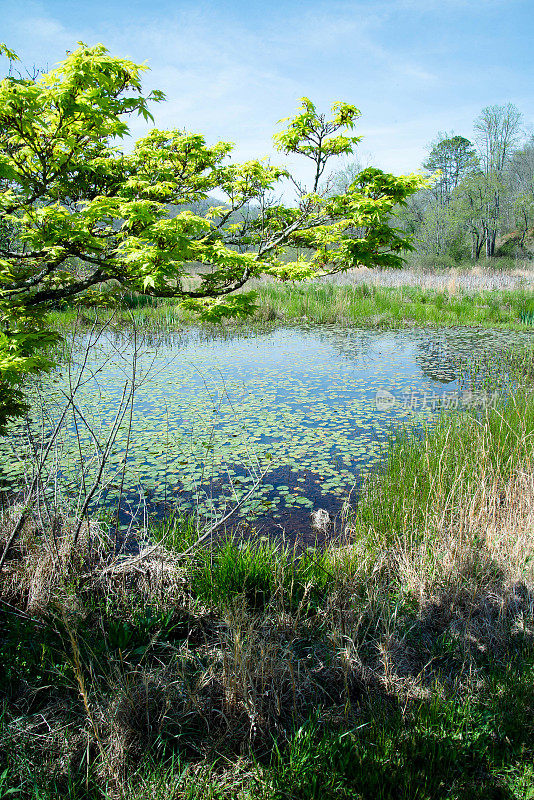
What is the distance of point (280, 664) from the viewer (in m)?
1.80

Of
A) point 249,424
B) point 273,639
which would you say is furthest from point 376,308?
point 273,639

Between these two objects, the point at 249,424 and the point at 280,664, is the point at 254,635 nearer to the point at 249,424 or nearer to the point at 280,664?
the point at 280,664

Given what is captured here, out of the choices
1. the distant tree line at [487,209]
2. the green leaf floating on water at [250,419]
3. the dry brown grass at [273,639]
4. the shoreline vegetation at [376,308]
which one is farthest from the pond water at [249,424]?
the distant tree line at [487,209]

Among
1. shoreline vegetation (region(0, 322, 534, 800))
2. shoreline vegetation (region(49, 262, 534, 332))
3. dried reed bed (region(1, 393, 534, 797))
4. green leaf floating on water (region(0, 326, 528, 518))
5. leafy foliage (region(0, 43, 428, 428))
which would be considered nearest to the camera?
shoreline vegetation (region(0, 322, 534, 800))

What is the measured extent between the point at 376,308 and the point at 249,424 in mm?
8818

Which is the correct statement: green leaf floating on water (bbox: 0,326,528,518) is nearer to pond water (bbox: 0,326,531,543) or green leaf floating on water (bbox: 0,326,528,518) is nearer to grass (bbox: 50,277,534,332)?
pond water (bbox: 0,326,531,543)

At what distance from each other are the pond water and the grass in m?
2.60

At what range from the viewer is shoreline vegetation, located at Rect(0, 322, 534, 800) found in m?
1.48

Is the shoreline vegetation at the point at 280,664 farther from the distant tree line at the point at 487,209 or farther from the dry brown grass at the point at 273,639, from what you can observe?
the distant tree line at the point at 487,209

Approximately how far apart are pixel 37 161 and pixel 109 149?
1.87 ft

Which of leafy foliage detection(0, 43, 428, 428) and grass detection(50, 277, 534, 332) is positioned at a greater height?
leafy foliage detection(0, 43, 428, 428)

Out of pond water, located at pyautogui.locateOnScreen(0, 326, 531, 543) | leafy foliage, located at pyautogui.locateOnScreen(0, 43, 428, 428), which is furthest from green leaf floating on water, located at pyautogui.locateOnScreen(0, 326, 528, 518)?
leafy foliage, located at pyautogui.locateOnScreen(0, 43, 428, 428)

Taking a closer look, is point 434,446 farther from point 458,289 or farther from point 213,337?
point 458,289

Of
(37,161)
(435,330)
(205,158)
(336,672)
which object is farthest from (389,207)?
→ (435,330)
